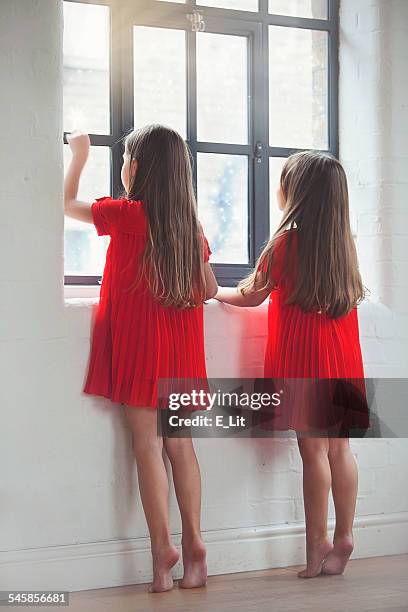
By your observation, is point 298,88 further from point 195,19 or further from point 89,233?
point 89,233

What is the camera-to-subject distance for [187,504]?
2842mm

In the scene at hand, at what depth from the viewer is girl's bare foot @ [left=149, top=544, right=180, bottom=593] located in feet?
9.03

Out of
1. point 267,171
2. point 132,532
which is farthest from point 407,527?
point 267,171

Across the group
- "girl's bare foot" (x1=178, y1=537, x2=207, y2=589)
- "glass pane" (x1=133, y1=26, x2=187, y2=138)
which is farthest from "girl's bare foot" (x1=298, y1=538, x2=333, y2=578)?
"glass pane" (x1=133, y1=26, x2=187, y2=138)

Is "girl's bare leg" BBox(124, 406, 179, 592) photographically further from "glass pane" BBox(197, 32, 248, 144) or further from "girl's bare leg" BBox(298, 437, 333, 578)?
"glass pane" BBox(197, 32, 248, 144)

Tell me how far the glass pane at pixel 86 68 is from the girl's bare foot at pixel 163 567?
4.48 ft

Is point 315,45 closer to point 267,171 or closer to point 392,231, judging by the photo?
point 267,171

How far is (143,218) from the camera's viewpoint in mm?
2773

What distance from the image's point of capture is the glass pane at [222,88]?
132 inches

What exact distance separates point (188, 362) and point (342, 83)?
4.35ft

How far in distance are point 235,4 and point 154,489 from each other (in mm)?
1725

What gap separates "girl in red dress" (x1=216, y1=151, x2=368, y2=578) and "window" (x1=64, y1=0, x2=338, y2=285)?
15.9 inches

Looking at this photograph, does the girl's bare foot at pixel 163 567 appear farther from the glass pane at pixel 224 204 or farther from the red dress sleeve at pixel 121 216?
the glass pane at pixel 224 204

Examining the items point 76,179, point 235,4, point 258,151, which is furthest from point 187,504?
point 235,4
